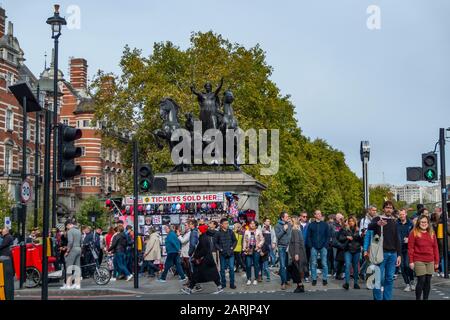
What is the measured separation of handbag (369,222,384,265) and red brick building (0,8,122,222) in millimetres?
47395

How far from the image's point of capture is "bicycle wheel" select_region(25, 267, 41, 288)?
2108 cm

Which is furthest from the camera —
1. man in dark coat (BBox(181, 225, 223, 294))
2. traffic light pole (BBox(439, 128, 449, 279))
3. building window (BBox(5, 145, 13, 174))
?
building window (BBox(5, 145, 13, 174))

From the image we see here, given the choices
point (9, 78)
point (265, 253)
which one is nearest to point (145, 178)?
point (265, 253)

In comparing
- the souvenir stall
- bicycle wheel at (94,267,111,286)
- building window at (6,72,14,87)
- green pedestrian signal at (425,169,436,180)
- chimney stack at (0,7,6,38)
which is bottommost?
bicycle wheel at (94,267,111,286)

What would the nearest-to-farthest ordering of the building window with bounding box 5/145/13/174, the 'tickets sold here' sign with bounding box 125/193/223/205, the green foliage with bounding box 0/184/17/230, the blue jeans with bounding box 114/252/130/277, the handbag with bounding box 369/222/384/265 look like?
the handbag with bounding box 369/222/384/265
the blue jeans with bounding box 114/252/130/277
the 'tickets sold here' sign with bounding box 125/193/223/205
the green foliage with bounding box 0/184/17/230
the building window with bounding box 5/145/13/174

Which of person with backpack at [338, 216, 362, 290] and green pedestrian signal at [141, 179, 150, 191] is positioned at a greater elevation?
green pedestrian signal at [141, 179, 150, 191]

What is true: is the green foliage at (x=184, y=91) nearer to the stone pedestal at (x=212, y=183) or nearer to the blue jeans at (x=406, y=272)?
the stone pedestal at (x=212, y=183)

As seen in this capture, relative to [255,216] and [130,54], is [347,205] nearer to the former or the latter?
[130,54]

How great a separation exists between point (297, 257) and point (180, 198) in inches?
341

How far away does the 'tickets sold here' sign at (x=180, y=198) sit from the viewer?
83.5 ft

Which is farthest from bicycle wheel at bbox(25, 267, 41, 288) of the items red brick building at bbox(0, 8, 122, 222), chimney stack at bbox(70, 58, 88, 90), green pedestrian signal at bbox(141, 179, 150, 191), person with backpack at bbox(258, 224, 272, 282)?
chimney stack at bbox(70, 58, 88, 90)

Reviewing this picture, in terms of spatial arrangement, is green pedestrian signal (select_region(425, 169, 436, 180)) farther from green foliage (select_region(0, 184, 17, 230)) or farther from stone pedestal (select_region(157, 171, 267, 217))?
green foliage (select_region(0, 184, 17, 230))

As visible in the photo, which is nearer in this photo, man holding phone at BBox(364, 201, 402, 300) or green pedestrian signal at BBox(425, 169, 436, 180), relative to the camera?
man holding phone at BBox(364, 201, 402, 300)

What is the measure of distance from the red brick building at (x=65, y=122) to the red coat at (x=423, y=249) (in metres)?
47.7
